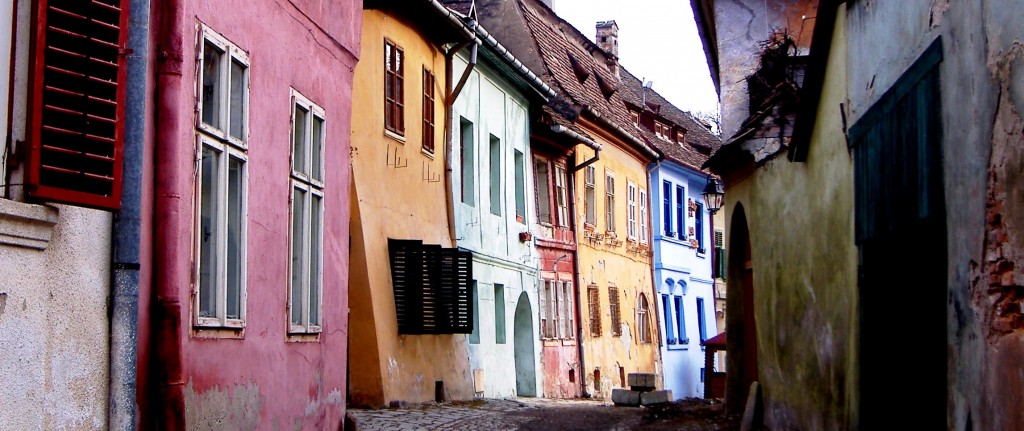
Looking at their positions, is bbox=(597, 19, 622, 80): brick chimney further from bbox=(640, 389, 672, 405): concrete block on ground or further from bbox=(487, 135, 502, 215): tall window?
bbox=(640, 389, 672, 405): concrete block on ground

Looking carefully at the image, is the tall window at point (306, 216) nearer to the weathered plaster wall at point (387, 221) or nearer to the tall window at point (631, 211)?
the weathered plaster wall at point (387, 221)

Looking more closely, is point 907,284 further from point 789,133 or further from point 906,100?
point 789,133

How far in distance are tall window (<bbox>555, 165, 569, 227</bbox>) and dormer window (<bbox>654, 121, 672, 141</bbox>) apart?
1023cm

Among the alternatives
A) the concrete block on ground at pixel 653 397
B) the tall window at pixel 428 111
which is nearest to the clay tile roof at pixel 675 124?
the concrete block on ground at pixel 653 397

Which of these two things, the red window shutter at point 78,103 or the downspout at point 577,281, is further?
the downspout at point 577,281

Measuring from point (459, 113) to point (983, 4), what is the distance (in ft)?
49.3

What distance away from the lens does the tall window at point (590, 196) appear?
2922 centimetres

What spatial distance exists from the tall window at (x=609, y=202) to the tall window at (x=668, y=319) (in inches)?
192

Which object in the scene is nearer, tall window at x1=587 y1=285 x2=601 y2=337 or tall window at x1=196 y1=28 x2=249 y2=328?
tall window at x1=196 y1=28 x2=249 y2=328

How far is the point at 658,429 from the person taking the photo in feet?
47.9

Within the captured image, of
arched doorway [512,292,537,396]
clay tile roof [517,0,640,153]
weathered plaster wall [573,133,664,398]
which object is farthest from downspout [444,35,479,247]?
weathered plaster wall [573,133,664,398]

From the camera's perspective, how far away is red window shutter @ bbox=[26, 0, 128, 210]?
582 cm

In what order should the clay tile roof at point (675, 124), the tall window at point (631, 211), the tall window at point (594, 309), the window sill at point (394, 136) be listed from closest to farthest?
the window sill at point (394, 136)
the tall window at point (594, 309)
the tall window at point (631, 211)
the clay tile roof at point (675, 124)

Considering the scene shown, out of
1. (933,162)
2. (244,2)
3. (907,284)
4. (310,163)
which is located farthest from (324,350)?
(933,162)
